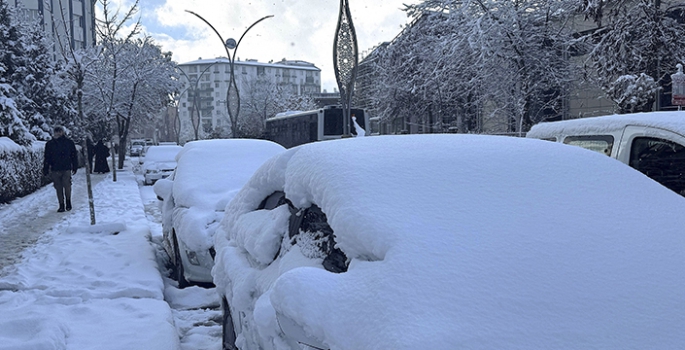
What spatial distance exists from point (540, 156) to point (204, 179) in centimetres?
474

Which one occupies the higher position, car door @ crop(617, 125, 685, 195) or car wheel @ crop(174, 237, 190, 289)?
car door @ crop(617, 125, 685, 195)

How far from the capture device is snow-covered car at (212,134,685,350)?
6.15 ft

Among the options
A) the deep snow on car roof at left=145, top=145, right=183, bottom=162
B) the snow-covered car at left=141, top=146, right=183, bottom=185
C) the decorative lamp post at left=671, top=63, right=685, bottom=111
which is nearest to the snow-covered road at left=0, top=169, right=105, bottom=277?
the snow-covered car at left=141, top=146, right=183, bottom=185

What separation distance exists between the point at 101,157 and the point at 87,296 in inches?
907

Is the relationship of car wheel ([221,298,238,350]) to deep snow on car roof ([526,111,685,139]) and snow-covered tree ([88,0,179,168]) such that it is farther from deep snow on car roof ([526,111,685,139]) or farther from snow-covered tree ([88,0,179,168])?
snow-covered tree ([88,0,179,168])

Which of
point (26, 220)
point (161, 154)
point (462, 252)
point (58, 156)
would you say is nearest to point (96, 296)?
point (462, 252)

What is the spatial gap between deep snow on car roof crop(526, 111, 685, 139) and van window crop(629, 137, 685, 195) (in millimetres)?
152

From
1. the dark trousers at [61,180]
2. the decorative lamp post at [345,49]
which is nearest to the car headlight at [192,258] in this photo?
the dark trousers at [61,180]

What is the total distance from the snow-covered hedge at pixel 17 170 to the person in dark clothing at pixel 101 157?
8.67 m

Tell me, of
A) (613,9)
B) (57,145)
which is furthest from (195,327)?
(613,9)

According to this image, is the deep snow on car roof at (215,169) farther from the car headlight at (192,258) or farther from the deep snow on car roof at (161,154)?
the deep snow on car roof at (161,154)

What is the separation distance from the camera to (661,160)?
17.0 ft

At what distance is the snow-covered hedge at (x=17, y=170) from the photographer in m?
13.3

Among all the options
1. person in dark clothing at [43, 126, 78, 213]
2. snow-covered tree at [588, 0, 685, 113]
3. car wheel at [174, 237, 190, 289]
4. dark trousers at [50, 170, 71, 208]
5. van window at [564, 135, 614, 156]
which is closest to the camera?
van window at [564, 135, 614, 156]
